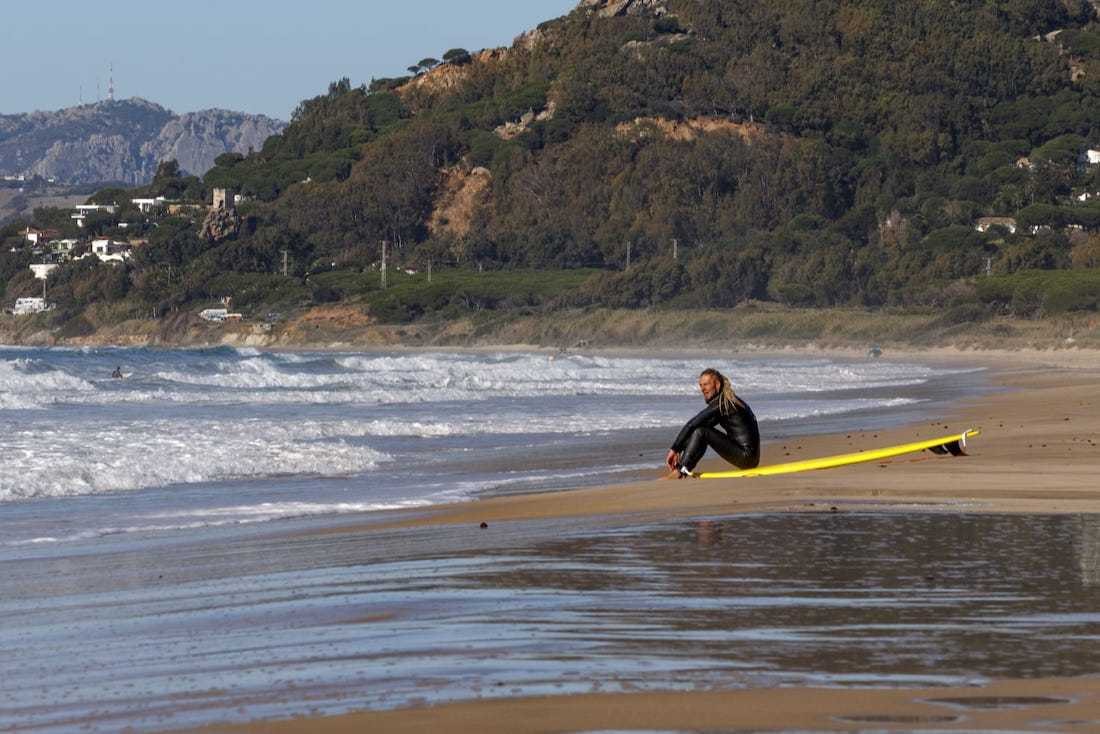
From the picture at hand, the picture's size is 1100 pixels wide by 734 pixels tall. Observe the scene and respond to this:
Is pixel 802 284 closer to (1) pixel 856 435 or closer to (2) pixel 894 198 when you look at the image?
(2) pixel 894 198

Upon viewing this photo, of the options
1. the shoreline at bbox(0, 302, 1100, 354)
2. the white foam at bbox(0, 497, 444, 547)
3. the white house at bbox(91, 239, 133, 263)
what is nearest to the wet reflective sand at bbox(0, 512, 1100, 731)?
the white foam at bbox(0, 497, 444, 547)

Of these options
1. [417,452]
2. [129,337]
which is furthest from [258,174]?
[417,452]

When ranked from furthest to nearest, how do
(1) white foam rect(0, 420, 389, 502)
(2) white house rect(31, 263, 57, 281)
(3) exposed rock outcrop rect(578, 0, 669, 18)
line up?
1. (3) exposed rock outcrop rect(578, 0, 669, 18)
2. (2) white house rect(31, 263, 57, 281)
3. (1) white foam rect(0, 420, 389, 502)

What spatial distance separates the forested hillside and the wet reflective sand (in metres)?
84.0

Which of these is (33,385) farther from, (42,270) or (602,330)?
(42,270)

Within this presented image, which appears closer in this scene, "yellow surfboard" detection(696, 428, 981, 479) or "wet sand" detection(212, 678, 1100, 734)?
"wet sand" detection(212, 678, 1100, 734)

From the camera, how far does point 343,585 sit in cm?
732

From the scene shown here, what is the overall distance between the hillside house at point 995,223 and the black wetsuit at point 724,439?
290 ft

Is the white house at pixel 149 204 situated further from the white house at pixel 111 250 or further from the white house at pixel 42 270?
the white house at pixel 42 270

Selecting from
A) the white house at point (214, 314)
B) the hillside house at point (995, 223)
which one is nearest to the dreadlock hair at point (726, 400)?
the hillside house at point (995, 223)

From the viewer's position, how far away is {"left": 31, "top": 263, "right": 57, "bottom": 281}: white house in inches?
5098

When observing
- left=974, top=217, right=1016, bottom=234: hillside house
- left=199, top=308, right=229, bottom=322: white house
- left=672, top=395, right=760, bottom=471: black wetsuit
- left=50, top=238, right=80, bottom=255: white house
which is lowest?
left=199, top=308, right=229, bottom=322: white house

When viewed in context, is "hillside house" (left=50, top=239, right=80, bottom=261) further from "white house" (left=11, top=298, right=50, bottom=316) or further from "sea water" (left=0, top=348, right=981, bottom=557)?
"sea water" (left=0, top=348, right=981, bottom=557)

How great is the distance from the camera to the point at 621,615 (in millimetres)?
6117
